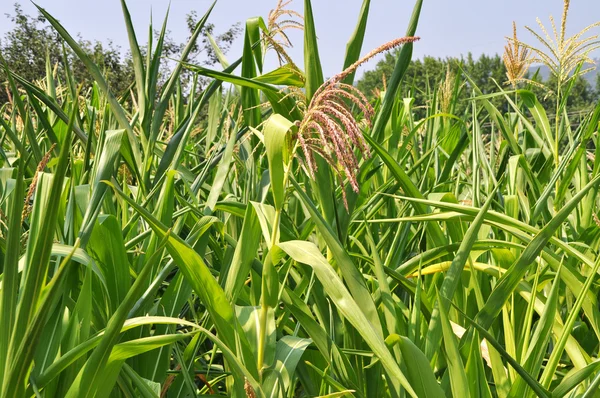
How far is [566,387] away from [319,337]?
1.22ft

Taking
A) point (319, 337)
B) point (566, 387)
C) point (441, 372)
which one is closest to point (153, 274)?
point (319, 337)

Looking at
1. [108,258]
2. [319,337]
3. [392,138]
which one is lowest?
[319,337]

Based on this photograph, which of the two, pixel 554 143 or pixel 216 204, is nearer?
pixel 216 204

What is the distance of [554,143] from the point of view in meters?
1.91

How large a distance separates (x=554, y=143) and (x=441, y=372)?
109 cm

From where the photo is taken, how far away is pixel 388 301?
39.1 inches

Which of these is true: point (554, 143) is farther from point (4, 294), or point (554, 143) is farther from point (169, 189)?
point (4, 294)

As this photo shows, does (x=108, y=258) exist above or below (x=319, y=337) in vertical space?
above

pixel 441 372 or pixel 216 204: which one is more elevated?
pixel 216 204

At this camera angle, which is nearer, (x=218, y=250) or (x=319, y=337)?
(x=319, y=337)

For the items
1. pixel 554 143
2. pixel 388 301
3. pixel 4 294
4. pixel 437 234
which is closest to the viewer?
pixel 4 294

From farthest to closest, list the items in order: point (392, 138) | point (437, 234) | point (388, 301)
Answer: point (392, 138)
point (437, 234)
point (388, 301)

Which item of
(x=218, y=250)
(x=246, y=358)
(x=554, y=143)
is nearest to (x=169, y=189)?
(x=218, y=250)

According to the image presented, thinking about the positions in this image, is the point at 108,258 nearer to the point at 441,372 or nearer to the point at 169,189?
the point at 169,189
